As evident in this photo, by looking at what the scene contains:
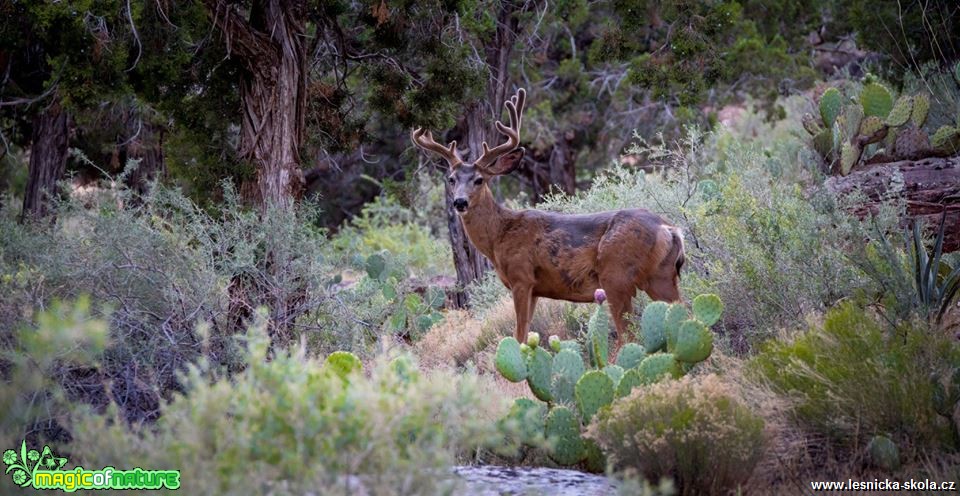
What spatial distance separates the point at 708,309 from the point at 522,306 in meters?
2.83

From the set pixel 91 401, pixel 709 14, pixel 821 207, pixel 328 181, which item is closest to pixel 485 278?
pixel 709 14

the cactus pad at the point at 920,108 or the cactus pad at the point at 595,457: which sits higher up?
the cactus pad at the point at 920,108

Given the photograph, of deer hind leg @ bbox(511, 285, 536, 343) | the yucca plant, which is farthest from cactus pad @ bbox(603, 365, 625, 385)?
deer hind leg @ bbox(511, 285, 536, 343)

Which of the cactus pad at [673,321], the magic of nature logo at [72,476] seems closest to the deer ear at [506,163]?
the cactus pad at [673,321]

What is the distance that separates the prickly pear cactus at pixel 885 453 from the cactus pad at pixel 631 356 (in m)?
1.60

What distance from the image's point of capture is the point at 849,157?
36.6 feet

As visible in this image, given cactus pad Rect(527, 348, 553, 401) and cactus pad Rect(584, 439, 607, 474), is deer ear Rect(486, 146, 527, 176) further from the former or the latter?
cactus pad Rect(584, 439, 607, 474)

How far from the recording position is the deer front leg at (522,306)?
973cm

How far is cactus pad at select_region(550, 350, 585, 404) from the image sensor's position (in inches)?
279

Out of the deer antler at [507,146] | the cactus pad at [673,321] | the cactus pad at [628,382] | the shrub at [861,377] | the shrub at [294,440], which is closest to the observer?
the shrub at [294,440]

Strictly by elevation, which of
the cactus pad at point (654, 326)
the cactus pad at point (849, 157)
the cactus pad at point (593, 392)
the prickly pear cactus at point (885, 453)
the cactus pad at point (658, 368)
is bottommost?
the prickly pear cactus at point (885, 453)

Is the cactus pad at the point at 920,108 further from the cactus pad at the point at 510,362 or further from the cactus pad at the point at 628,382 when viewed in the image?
the cactus pad at the point at 510,362

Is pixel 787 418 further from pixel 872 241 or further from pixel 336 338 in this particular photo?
pixel 336 338

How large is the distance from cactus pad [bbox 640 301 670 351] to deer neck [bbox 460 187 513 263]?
309cm
